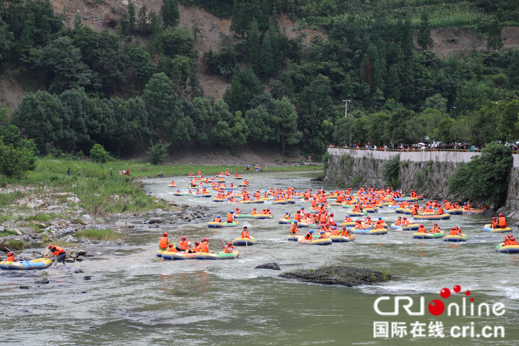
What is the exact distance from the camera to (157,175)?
3575 inches

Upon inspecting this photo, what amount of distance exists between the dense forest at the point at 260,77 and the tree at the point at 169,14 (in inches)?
12.3

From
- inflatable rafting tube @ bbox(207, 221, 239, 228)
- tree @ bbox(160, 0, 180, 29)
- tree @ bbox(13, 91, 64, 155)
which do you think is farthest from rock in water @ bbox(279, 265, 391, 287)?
tree @ bbox(160, 0, 180, 29)

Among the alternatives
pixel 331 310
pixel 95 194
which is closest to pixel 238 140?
pixel 95 194

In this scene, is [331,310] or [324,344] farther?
[331,310]

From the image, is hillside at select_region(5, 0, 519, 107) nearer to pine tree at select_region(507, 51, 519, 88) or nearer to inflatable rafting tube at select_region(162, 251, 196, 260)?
pine tree at select_region(507, 51, 519, 88)

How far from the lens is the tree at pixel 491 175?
44562 millimetres

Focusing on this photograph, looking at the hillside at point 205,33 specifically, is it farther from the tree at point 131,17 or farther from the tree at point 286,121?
the tree at point 286,121

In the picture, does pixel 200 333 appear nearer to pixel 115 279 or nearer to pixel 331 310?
pixel 331 310

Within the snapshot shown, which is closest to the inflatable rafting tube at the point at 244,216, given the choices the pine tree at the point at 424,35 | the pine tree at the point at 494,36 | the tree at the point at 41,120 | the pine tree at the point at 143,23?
the tree at the point at 41,120

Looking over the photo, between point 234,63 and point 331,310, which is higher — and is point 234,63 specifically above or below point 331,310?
above

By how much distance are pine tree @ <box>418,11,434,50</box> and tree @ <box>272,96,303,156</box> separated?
60.7 meters

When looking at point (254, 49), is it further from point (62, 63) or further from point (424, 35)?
point (424, 35)

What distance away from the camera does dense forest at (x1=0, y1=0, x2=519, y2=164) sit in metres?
92.8

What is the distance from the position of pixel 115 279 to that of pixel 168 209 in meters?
24.9
